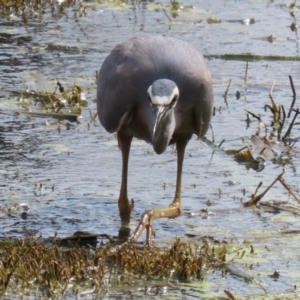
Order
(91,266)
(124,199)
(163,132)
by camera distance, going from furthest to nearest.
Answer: (124,199)
(163,132)
(91,266)

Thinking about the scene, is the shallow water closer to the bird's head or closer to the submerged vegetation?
the submerged vegetation

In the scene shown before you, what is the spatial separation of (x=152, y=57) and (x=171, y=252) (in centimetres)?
153

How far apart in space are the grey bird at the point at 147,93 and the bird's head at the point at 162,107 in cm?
13

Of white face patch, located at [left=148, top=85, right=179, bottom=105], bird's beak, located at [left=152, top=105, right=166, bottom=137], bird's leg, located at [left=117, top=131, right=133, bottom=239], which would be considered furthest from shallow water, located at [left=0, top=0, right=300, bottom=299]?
white face patch, located at [left=148, top=85, right=179, bottom=105]

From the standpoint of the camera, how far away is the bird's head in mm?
5559

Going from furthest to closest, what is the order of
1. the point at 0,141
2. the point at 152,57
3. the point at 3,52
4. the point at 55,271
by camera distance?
the point at 3,52, the point at 0,141, the point at 152,57, the point at 55,271

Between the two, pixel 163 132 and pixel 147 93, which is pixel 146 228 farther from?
pixel 147 93

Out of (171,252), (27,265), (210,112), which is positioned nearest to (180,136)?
(210,112)

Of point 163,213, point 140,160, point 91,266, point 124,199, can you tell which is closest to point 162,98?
point 163,213

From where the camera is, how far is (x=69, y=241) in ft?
17.8

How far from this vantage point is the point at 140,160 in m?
7.16

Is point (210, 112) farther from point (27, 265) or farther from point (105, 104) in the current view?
point (27, 265)

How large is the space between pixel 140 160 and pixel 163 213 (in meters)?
1.34

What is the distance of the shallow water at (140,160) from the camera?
5.81m
